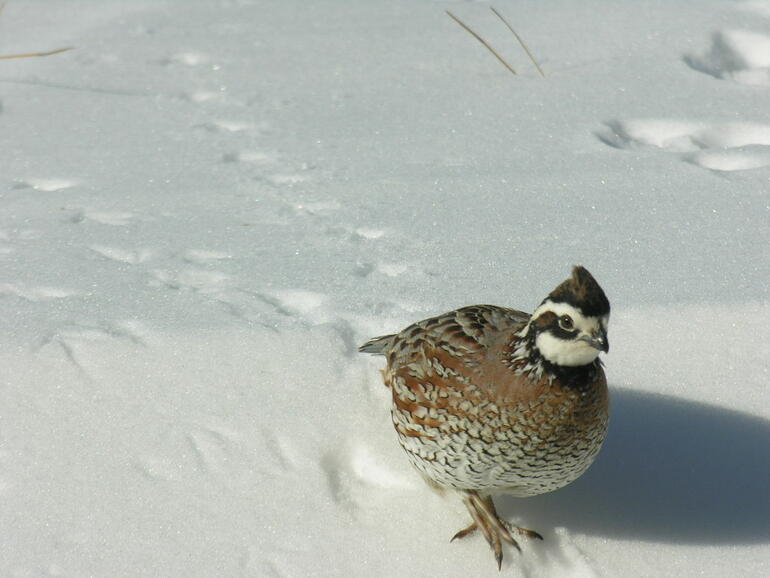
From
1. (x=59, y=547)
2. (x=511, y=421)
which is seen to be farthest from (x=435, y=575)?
(x=59, y=547)

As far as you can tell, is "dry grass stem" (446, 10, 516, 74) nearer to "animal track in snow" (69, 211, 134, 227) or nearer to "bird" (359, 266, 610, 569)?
"animal track in snow" (69, 211, 134, 227)

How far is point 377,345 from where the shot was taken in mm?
3668

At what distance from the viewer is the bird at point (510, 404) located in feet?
9.55

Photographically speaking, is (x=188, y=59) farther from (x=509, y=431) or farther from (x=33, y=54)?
Result: (x=509, y=431)

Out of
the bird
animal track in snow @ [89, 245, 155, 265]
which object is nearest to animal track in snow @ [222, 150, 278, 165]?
animal track in snow @ [89, 245, 155, 265]

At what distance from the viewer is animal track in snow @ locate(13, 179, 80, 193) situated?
4937mm

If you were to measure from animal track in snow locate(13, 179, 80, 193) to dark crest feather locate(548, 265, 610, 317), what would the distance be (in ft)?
10.1

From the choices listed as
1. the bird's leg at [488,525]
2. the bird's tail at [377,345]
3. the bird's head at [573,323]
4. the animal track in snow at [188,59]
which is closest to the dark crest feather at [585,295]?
the bird's head at [573,323]

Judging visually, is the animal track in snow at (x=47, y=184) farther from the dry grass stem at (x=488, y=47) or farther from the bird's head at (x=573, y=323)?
the bird's head at (x=573, y=323)

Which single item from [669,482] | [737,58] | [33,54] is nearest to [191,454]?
[669,482]

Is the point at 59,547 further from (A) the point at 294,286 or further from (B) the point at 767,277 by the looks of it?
(B) the point at 767,277

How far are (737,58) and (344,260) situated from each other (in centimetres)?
304

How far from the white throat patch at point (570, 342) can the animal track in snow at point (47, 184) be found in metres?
2.96

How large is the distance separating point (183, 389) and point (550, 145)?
8.26ft
